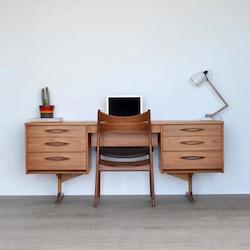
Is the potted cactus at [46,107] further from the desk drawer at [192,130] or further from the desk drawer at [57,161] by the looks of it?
the desk drawer at [192,130]

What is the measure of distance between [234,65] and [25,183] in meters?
2.38

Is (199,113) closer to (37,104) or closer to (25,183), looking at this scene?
(37,104)

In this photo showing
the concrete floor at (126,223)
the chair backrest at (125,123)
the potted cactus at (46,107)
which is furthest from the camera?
the potted cactus at (46,107)

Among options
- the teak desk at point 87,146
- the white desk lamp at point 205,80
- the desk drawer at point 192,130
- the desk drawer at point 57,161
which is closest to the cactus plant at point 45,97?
the teak desk at point 87,146

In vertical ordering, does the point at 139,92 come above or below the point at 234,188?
above

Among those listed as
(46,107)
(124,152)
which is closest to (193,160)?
(124,152)

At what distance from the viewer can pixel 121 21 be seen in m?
3.66

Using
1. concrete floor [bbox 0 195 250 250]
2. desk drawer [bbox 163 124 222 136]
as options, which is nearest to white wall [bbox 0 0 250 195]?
desk drawer [bbox 163 124 222 136]

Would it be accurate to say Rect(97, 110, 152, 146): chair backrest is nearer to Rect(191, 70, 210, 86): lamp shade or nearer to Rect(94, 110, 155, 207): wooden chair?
Rect(94, 110, 155, 207): wooden chair

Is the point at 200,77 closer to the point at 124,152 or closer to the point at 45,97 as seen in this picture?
the point at 124,152

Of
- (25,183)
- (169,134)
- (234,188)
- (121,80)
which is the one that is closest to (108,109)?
(121,80)

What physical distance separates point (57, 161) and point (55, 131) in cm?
27

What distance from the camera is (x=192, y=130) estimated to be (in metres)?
3.31

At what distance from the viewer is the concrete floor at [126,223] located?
7.84 feet
